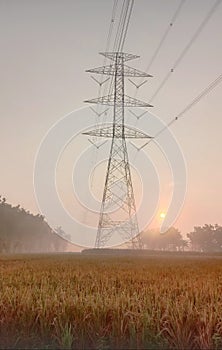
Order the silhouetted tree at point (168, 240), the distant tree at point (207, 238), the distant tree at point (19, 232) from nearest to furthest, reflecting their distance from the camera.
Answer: the distant tree at point (19, 232) → the distant tree at point (207, 238) → the silhouetted tree at point (168, 240)

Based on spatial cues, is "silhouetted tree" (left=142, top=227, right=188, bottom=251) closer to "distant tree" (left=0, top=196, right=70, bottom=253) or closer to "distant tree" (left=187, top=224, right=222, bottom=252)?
"distant tree" (left=187, top=224, right=222, bottom=252)

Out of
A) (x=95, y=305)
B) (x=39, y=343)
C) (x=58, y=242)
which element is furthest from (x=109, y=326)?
(x=58, y=242)

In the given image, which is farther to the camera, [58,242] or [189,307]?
[58,242]

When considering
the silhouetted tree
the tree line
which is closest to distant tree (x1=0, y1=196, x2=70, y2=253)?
the tree line

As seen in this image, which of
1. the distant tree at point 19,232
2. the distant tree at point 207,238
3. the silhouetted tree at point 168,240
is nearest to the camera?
the distant tree at point 19,232

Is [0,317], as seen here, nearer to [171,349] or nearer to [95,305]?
[95,305]

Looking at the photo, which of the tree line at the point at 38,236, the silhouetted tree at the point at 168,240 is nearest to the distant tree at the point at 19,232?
the tree line at the point at 38,236

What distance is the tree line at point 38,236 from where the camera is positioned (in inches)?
4107

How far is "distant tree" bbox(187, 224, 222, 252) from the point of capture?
167 m

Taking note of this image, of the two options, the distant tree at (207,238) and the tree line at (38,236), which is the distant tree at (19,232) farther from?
the distant tree at (207,238)

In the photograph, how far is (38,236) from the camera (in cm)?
15100

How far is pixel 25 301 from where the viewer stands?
8703 millimetres

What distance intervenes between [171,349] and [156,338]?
0.27 metres

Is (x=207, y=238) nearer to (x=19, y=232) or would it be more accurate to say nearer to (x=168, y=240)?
(x=168, y=240)
